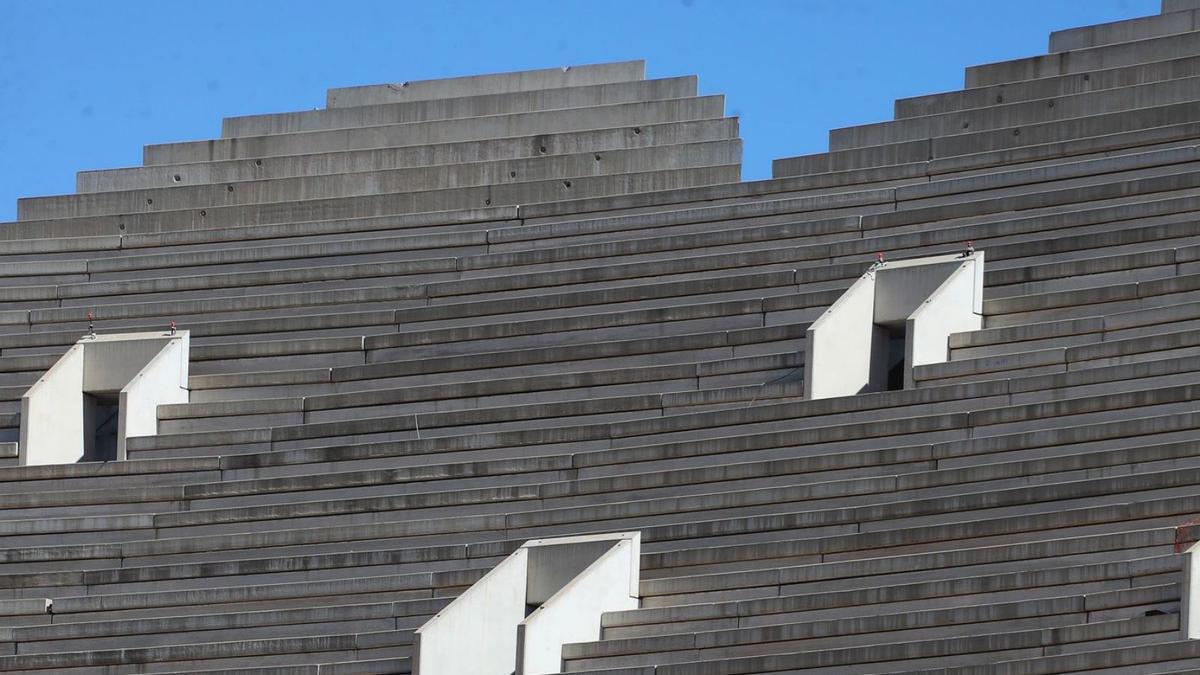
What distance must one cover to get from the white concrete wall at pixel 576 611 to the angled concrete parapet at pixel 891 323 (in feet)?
10.1

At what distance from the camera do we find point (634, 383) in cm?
2628

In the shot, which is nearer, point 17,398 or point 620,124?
point 17,398

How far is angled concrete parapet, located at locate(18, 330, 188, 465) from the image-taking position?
27562mm

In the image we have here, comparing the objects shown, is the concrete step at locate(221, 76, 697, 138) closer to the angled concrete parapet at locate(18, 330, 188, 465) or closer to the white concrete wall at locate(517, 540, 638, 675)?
the angled concrete parapet at locate(18, 330, 188, 465)

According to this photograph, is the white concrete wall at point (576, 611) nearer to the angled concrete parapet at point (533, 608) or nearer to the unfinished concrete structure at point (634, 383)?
the angled concrete parapet at point (533, 608)

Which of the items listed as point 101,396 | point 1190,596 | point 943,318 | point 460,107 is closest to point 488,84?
point 460,107

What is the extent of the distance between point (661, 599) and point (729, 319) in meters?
4.64

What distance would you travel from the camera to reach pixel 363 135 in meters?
32.3

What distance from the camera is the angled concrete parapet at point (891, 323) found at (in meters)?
24.7

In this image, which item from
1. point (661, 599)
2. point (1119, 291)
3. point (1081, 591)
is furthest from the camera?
point (1119, 291)

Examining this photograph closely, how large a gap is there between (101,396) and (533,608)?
7.14 meters

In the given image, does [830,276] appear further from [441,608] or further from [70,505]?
[70,505]

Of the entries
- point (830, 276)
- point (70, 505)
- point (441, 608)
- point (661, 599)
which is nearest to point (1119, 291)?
point (830, 276)

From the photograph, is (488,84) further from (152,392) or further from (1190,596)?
(1190,596)
